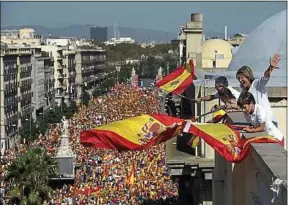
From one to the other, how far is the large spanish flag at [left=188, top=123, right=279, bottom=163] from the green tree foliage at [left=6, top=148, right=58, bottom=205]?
19.9 m

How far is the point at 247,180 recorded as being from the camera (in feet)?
18.9

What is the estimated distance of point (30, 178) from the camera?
25281mm

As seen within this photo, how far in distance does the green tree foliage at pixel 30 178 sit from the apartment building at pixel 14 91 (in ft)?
132

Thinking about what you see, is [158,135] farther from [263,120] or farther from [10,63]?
[10,63]

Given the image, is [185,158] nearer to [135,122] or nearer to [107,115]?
[135,122]

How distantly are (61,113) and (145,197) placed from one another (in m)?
50.3

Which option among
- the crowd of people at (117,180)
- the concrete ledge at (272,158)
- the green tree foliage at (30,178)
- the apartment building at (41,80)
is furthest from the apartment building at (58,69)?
the concrete ledge at (272,158)

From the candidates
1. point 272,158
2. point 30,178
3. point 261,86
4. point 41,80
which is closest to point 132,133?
point 261,86

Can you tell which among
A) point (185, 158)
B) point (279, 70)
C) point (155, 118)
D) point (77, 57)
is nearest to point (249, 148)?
point (155, 118)

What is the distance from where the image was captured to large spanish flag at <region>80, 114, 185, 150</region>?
5727mm

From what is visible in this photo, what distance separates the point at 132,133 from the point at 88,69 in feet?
447

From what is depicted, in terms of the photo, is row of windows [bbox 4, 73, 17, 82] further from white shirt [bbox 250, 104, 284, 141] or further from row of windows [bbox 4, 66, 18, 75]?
white shirt [bbox 250, 104, 284, 141]

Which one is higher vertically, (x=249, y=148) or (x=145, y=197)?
(x=249, y=148)

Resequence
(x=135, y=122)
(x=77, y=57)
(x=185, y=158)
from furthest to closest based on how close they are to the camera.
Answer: (x=77, y=57), (x=185, y=158), (x=135, y=122)
